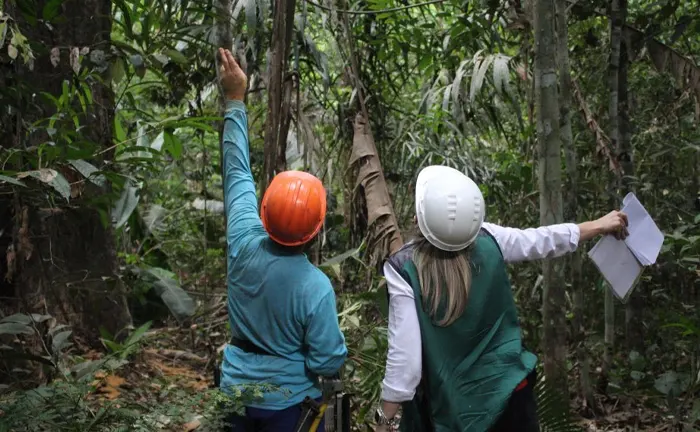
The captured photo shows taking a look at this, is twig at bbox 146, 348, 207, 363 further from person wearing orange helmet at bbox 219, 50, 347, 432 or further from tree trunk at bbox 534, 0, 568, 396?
person wearing orange helmet at bbox 219, 50, 347, 432

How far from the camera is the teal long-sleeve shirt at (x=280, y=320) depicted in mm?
2859

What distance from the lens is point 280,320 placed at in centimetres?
288

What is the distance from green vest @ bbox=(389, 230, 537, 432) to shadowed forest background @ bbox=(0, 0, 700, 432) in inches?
25.7

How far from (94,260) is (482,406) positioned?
329cm

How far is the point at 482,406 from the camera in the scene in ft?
9.12

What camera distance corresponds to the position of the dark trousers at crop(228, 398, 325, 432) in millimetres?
2912

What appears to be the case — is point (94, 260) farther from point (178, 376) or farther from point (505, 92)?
point (505, 92)

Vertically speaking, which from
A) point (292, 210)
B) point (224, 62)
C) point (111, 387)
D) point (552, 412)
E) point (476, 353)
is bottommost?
point (111, 387)

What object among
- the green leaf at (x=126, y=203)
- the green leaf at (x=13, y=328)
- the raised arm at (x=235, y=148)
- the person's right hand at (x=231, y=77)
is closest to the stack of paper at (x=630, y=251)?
the raised arm at (x=235, y=148)

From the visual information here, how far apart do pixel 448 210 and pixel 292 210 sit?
1.83 ft

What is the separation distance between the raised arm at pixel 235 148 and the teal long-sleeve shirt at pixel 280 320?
14cm

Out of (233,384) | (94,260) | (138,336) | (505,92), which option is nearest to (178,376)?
(138,336)

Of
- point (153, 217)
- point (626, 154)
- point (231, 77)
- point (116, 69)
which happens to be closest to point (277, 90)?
point (231, 77)

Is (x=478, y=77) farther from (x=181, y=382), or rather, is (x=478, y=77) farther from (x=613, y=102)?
(x=181, y=382)
